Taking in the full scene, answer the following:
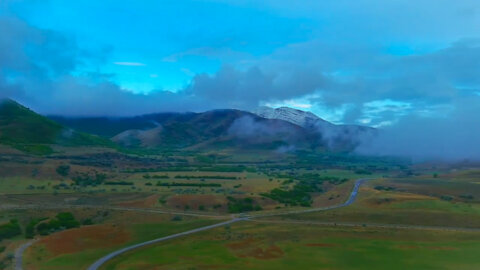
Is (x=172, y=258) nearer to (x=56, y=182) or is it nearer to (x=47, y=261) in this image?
(x=47, y=261)

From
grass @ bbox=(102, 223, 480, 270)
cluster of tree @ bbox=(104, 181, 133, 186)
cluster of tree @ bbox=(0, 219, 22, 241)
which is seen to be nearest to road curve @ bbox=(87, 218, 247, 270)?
grass @ bbox=(102, 223, 480, 270)

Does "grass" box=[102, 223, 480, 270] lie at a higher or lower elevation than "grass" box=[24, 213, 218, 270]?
higher

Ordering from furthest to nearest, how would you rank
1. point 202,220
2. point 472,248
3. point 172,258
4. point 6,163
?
point 6,163 → point 202,220 → point 472,248 → point 172,258

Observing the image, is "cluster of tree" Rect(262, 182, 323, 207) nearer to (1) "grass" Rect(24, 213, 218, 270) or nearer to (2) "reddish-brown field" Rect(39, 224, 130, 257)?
(1) "grass" Rect(24, 213, 218, 270)

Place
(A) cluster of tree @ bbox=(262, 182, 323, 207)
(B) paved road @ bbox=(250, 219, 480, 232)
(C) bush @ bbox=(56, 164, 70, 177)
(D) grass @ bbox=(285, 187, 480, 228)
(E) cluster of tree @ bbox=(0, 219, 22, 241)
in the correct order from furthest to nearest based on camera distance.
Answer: (C) bush @ bbox=(56, 164, 70, 177) < (A) cluster of tree @ bbox=(262, 182, 323, 207) < (D) grass @ bbox=(285, 187, 480, 228) < (B) paved road @ bbox=(250, 219, 480, 232) < (E) cluster of tree @ bbox=(0, 219, 22, 241)

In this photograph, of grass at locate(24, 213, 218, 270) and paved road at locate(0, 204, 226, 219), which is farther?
paved road at locate(0, 204, 226, 219)

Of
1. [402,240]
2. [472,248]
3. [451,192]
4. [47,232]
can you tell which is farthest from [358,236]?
[451,192]

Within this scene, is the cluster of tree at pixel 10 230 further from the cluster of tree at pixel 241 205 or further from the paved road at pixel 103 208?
the cluster of tree at pixel 241 205
